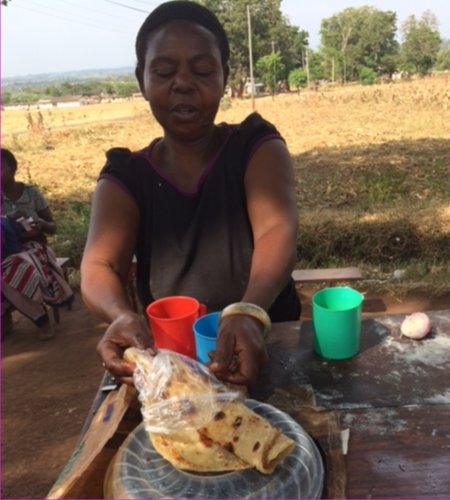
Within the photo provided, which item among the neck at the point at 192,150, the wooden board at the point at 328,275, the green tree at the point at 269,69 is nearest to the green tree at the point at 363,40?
the green tree at the point at 269,69

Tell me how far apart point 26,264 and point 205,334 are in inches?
133

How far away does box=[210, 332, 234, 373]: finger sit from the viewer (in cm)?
119

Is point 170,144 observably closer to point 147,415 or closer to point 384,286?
point 147,415

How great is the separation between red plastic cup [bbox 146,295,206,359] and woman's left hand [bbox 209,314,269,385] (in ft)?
0.99

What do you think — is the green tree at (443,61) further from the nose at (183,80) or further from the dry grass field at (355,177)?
the nose at (183,80)

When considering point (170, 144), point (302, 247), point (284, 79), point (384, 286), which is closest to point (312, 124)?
point (302, 247)

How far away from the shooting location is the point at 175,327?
153 cm

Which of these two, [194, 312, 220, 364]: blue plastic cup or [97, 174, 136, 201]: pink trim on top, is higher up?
[97, 174, 136, 201]: pink trim on top

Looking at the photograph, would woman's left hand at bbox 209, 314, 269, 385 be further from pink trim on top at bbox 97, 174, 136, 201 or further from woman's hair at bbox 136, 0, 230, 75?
woman's hair at bbox 136, 0, 230, 75

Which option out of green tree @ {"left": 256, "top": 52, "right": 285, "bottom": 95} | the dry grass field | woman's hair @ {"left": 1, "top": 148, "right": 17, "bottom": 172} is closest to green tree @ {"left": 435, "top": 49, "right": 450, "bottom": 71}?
green tree @ {"left": 256, "top": 52, "right": 285, "bottom": 95}

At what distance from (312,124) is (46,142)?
29.6ft

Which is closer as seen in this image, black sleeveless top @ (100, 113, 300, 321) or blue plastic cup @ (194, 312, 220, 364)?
blue plastic cup @ (194, 312, 220, 364)

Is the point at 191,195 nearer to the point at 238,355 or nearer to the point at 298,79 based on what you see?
the point at 238,355

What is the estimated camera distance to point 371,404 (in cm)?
131
